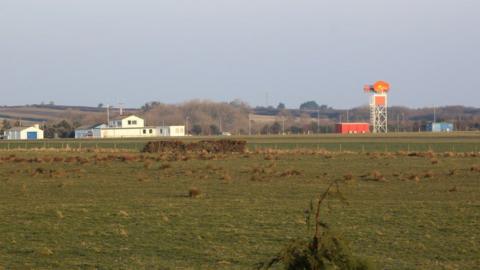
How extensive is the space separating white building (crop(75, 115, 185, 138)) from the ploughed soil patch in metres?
88.5

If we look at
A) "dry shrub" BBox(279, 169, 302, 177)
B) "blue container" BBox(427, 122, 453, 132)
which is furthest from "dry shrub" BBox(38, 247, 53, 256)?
"blue container" BBox(427, 122, 453, 132)

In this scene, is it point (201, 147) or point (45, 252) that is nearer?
point (45, 252)

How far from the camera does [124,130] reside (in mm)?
159875

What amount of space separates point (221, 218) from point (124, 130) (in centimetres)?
14164

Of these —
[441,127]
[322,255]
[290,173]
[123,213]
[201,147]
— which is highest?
[441,127]

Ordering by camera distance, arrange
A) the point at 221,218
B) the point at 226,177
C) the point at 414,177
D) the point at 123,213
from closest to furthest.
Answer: the point at 221,218, the point at 123,213, the point at 414,177, the point at 226,177

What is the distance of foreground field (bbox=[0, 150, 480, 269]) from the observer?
48.5 ft

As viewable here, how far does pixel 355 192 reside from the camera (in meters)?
27.7

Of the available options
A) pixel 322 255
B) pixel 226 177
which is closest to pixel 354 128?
pixel 226 177

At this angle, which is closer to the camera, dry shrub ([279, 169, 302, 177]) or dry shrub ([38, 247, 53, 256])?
dry shrub ([38, 247, 53, 256])

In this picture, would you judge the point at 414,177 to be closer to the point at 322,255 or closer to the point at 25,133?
the point at 322,255

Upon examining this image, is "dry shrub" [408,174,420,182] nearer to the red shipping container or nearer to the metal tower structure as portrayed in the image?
the metal tower structure

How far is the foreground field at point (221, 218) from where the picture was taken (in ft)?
48.5

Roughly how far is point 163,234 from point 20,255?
3507 mm
